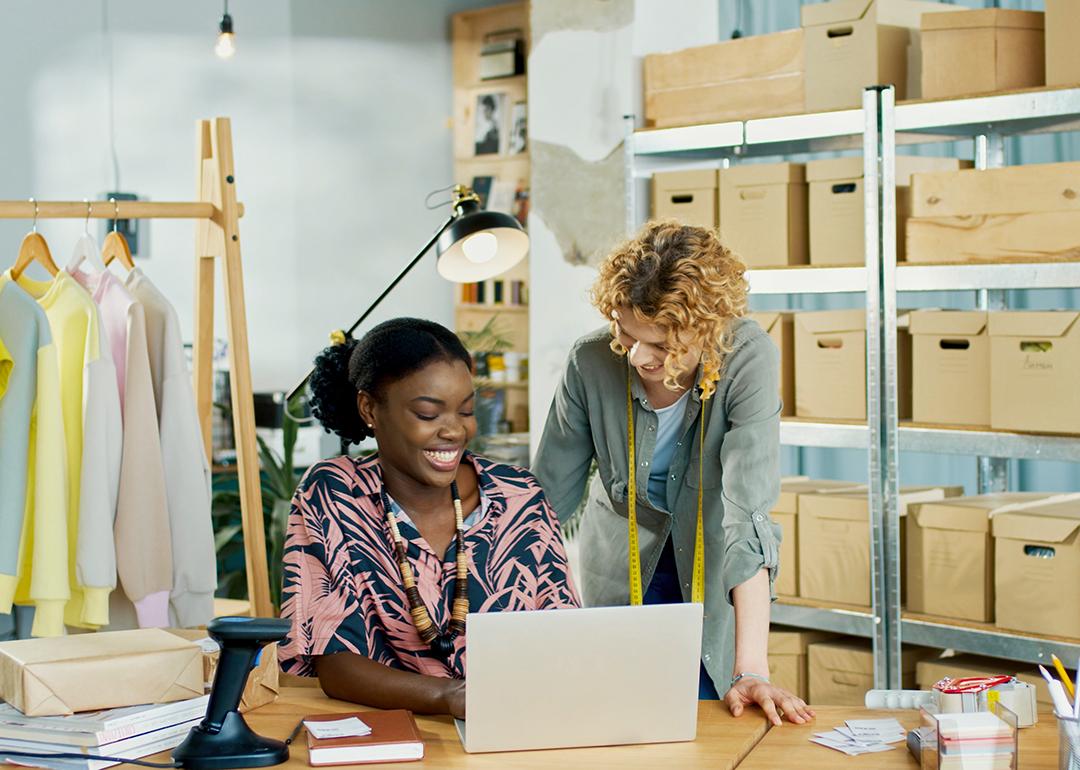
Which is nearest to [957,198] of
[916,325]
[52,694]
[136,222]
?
[916,325]

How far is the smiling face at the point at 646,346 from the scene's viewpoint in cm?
213

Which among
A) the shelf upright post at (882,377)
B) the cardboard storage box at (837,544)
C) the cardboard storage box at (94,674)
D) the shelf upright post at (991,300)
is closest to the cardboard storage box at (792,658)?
the cardboard storage box at (837,544)

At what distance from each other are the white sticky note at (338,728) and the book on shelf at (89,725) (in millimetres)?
178

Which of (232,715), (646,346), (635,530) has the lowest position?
(232,715)

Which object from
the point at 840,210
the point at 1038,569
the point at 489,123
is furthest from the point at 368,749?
the point at 489,123

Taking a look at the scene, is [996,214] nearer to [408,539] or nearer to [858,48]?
[858,48]

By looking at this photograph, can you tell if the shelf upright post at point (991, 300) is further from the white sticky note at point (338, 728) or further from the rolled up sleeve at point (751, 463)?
the white sticky note at point (338, 728)

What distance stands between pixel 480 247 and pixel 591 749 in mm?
1153

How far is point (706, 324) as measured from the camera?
210cm

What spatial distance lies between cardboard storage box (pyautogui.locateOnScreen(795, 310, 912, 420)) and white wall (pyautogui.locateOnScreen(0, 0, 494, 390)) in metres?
2.79

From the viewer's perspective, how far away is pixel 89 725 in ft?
5.43

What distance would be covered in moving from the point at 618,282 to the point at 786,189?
1436 mm

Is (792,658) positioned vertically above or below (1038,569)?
below

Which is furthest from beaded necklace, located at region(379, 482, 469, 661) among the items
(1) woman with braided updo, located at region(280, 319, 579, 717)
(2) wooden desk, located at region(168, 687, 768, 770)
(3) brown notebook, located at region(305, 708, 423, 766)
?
(3) brown notebook, located at region(305, 708, 423, 766)
